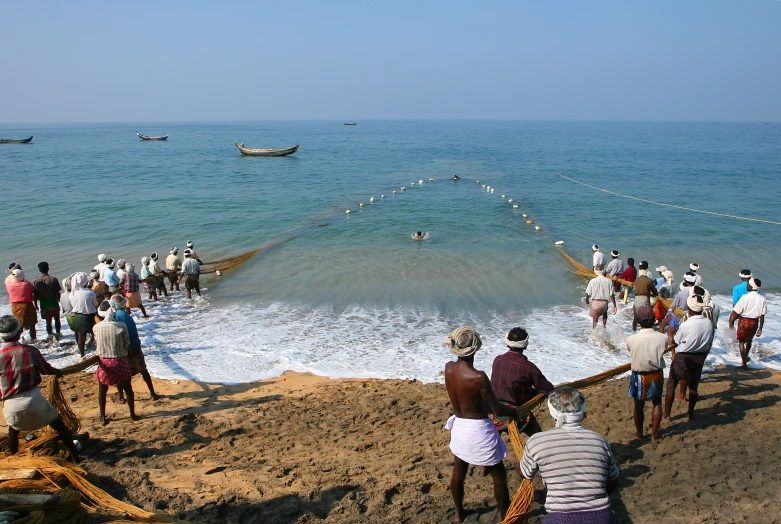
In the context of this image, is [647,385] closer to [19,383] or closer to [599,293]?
[599,293]

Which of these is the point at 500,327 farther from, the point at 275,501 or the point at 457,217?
the point at 457,217

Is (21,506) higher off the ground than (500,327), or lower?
higher

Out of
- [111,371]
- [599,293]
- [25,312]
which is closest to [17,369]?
[111,371]

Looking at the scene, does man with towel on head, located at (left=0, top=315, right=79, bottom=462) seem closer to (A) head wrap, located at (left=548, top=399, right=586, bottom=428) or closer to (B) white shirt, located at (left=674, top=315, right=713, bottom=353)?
(A) head wrap, located at (left=548, top=399, right=586, bottom=428)

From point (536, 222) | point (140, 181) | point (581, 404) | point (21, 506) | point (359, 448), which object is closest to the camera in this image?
point (581, 404)

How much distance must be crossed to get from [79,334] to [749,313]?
1092 centimetres

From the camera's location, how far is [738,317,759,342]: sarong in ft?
26.3

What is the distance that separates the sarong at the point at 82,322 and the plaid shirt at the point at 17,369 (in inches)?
161

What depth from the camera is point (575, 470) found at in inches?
114

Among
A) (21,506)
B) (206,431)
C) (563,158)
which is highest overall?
(563,158)

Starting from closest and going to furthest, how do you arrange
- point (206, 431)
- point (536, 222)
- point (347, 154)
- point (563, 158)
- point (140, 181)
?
point (206, 431) → point (536, 222) → point (140, 181) → point (563, 158) → point (347, 154)

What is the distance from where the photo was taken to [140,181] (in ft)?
126

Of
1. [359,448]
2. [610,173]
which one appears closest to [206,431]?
[359,448]

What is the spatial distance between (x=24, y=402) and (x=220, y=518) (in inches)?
84.3
